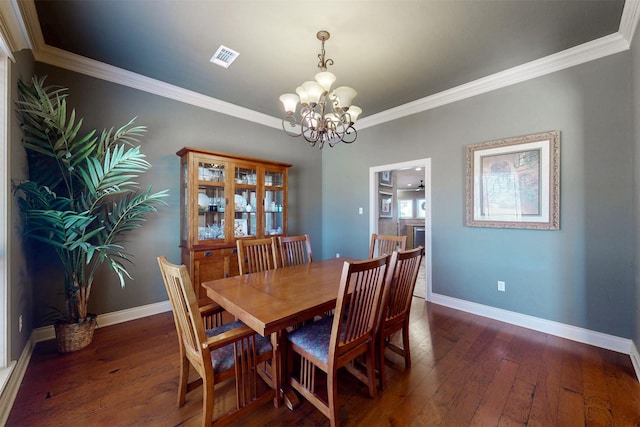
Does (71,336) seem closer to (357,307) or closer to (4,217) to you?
(4,217)

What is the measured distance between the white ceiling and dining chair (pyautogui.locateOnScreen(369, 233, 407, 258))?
177cm

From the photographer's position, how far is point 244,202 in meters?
3.35

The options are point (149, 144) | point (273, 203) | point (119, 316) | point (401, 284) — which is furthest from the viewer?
point (273, 203)

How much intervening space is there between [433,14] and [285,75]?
1.51m

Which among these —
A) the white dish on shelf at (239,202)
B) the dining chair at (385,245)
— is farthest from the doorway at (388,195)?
the white dish on shelf at (239,202)

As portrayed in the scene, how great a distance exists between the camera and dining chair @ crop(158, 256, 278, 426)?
4.01ft

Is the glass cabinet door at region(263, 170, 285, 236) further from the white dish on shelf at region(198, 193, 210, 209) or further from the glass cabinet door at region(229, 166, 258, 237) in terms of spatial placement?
the white dish on shelf at region(198, 193, 210, 209)

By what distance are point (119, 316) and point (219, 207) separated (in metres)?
1.56

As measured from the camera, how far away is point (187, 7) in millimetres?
1871

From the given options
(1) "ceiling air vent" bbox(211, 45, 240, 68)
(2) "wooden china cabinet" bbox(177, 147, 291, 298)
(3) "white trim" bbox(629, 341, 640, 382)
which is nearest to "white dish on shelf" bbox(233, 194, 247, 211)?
(2) "wooden china cabinet" bbox(177, 147, 291, 298)

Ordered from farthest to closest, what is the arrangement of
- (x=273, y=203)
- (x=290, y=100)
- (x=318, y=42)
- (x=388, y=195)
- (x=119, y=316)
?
1. (x=388, y=195)
2. (x=273, y=203)
3. (x=119, y=316)
4. (x=318, y=42)
5. (x=290, y=100)

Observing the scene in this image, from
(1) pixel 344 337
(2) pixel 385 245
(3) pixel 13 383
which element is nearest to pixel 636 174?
(2) pixel 385 245

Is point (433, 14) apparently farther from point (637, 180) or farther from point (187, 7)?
point (637, 180)

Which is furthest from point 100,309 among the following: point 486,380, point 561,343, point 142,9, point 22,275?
point 561,343
